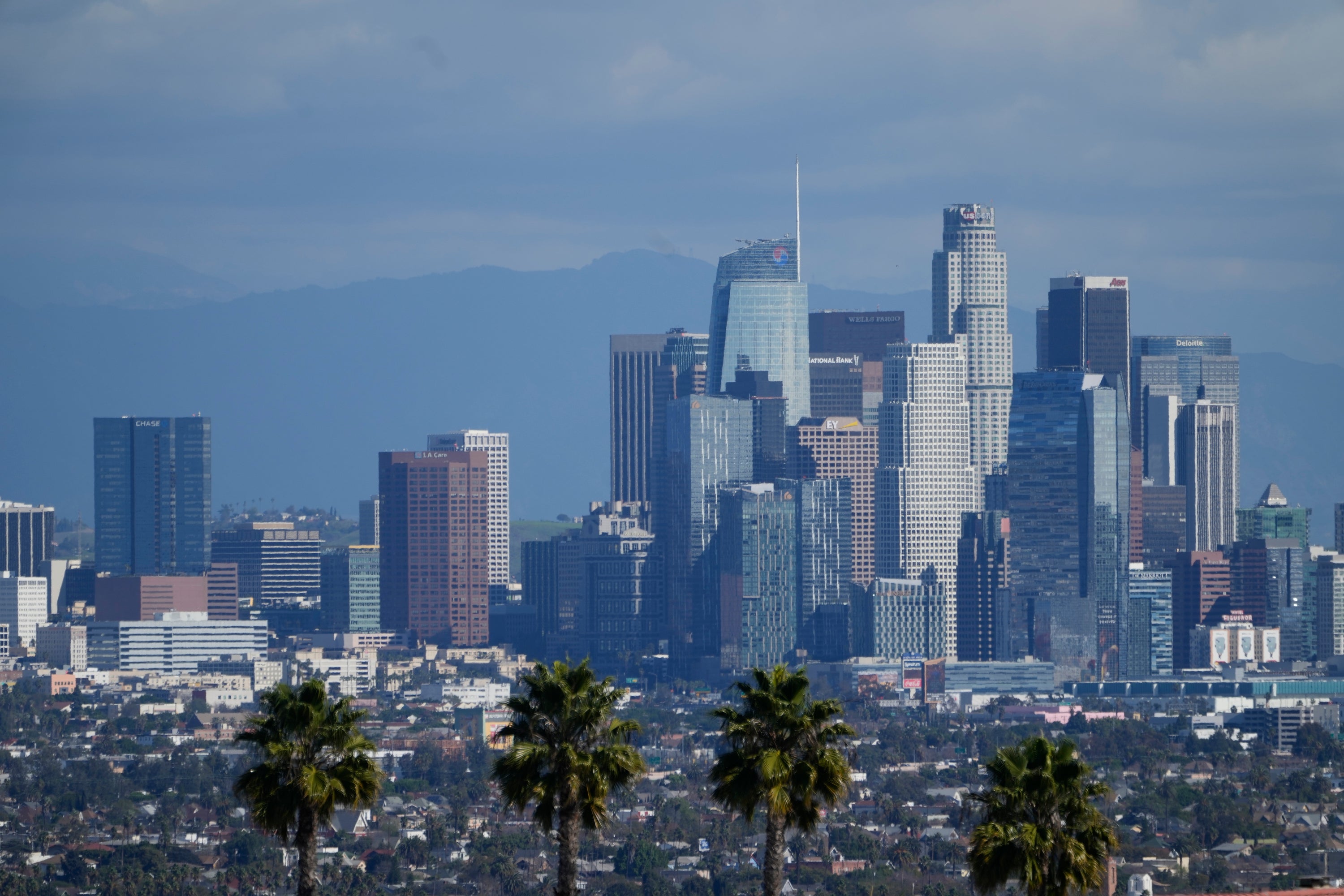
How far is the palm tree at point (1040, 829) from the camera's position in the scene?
159 feet

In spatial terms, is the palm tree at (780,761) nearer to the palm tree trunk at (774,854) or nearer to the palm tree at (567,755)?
the palm tree trunk at (774,854)

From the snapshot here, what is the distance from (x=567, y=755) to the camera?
5069 centimetres

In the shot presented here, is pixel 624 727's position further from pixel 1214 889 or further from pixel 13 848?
pixel 13 848

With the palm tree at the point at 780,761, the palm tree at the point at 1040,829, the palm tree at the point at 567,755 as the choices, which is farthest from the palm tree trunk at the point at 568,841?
the palm tree at the point at 1040,829

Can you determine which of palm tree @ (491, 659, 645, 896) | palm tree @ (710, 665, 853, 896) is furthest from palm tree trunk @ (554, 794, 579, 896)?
palm tree @ (710, 665, 853, 896)

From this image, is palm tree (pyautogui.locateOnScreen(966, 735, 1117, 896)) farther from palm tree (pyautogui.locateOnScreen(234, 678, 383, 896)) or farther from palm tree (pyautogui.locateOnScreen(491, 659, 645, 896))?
palm tree (pyautogui.locateOnScreen(234, 678, 383, 896))

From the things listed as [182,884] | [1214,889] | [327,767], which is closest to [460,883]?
[182,884]

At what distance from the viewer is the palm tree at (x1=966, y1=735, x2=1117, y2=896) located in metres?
48.4

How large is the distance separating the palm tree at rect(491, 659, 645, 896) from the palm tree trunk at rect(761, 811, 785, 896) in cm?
262

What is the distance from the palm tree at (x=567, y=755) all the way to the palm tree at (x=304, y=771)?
2729mm

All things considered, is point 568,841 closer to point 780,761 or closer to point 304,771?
point 780,761

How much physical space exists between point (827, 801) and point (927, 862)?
3795 inches

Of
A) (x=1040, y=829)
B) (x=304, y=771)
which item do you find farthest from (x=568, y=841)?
(x=1040, y=829)

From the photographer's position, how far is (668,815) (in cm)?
17012
